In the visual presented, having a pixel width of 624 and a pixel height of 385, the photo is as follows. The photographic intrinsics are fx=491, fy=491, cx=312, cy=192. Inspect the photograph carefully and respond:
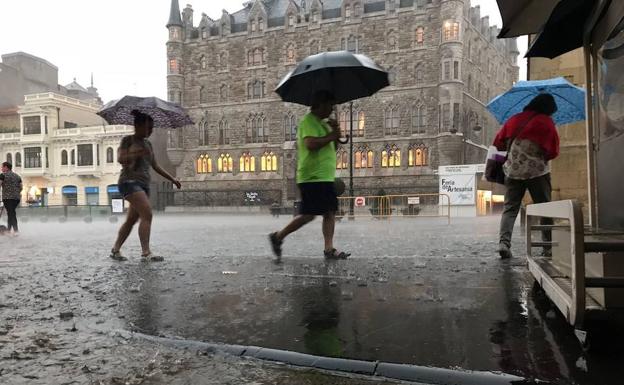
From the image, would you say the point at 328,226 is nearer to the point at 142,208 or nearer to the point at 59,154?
the point at 142,208

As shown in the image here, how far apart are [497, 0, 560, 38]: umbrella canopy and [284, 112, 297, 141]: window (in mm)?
40972

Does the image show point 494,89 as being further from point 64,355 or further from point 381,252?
point 64,355

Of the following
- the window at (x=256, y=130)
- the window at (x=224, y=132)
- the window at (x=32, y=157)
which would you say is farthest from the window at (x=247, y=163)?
the window at (x=32, y=157)

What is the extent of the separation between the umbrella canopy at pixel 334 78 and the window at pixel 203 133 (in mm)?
44655

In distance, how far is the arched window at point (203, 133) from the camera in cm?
4953

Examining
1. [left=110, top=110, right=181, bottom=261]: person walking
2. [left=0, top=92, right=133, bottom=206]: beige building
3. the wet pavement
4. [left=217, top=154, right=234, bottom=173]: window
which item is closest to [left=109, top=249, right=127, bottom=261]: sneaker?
[left=110, top=110, right=181, bottom=261]: person walking

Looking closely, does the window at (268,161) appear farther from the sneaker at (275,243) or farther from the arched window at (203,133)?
the sneaker at (275,243)

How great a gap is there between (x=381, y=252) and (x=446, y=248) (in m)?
1.09

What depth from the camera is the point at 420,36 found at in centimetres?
4231

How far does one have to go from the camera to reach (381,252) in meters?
6.75

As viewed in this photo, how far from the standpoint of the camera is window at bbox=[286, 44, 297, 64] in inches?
1828

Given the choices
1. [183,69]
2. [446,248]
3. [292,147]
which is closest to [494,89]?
[292,147]

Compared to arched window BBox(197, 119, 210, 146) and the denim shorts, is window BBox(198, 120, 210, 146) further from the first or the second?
the denim shorts

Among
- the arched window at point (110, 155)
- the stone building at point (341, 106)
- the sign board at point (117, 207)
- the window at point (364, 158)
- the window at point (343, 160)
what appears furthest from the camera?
the arched window at point (110, 155)
